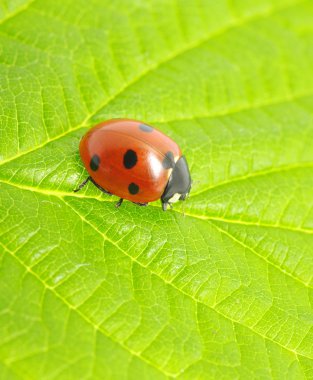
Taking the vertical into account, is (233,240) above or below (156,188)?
below

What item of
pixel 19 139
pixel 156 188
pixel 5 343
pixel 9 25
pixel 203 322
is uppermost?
pixel 9 25

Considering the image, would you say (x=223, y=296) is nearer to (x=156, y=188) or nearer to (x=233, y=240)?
(x=233, y=240)

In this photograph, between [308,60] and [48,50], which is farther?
[308,60]

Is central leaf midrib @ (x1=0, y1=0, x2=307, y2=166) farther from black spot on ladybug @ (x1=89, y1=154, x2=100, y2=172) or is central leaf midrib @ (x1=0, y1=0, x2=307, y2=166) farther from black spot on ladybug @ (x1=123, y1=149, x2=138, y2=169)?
black spot on ladybug @ (x1=123, y1=149, x2=138, y2=169)

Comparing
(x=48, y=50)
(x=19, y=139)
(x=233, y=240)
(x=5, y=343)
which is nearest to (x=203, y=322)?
(x=233, y=240)

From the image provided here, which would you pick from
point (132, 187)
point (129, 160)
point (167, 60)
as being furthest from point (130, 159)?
point (167, 60)

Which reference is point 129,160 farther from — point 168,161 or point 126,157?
point 168,161

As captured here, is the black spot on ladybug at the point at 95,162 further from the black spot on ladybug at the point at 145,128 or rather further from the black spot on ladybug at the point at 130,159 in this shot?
the black spot on ladybug at the point at 145,128
